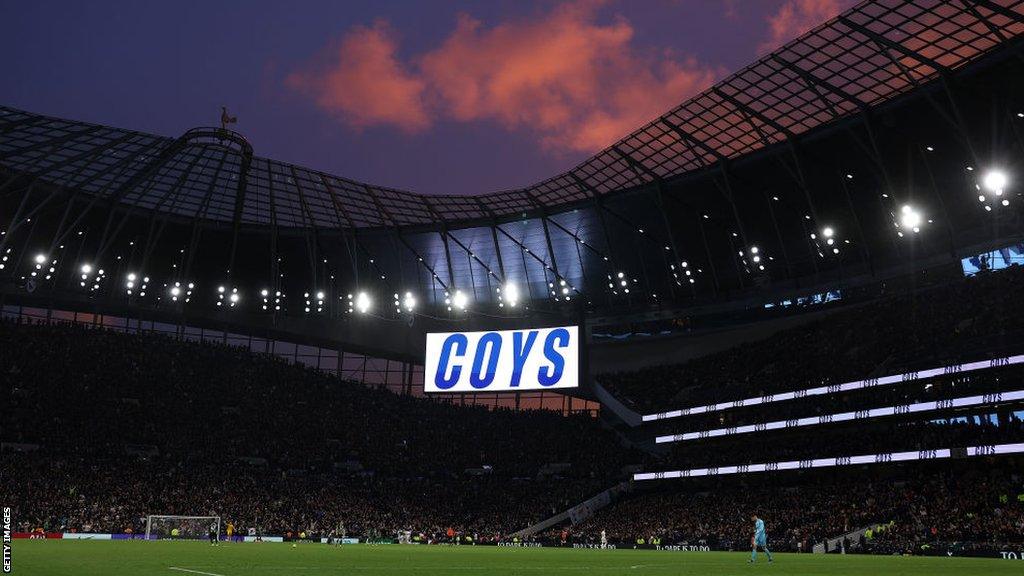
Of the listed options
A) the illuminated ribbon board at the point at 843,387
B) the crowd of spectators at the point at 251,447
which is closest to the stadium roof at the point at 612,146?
the crowd of spectators at the point at 251,447

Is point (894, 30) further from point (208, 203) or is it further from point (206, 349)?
point (206, 349)

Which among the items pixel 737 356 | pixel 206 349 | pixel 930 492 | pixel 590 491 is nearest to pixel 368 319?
pixel 206 349

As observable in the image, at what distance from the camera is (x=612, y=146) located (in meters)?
61.4

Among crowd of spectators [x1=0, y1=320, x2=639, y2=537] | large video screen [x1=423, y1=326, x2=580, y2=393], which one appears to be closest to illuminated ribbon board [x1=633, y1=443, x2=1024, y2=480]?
crowd of spectators [x1=0, y1=320, x2=639, y2=537]

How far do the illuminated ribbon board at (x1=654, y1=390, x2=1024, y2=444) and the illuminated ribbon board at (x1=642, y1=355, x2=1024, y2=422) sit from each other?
1491 mm

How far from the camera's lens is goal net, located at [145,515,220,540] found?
51.7 metres

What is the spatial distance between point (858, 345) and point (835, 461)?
9.15 m

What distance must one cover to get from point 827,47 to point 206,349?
5921 centimetres

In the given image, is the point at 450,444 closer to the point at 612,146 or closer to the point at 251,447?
the point at 251,447

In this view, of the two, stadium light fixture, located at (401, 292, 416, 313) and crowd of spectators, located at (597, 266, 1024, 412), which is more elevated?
stadium light fixture, located at (401, 292, 416, 313)

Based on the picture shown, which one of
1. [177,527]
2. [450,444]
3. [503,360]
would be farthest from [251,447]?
[503,360]

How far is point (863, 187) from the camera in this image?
197 feet

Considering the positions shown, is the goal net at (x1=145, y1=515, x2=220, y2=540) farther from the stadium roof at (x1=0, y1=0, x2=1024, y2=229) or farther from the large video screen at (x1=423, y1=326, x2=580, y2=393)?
the stadium roof at (x1=0, y1=0, x2=1024, y2=229)

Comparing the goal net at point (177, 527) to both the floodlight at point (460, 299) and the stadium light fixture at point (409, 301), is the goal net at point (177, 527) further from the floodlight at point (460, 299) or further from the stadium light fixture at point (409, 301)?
the floodlight at point (460, 299)
